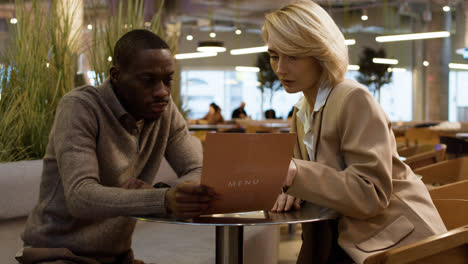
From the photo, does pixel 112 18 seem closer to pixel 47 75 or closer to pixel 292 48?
pixel 47 75

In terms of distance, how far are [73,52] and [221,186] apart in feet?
8.29

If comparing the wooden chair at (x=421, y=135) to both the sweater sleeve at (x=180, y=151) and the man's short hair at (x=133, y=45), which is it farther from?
the man's short hair at (x=133, y=45)

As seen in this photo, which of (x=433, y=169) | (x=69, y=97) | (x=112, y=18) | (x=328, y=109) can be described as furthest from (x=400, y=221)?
(x=112, y=18)

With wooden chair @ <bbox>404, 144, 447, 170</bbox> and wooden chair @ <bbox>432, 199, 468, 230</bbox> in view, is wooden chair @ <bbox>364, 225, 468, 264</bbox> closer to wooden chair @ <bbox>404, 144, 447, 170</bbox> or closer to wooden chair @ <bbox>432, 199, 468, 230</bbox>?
wooden chair @ <bbox>432, 199, 468, 230</bbox>

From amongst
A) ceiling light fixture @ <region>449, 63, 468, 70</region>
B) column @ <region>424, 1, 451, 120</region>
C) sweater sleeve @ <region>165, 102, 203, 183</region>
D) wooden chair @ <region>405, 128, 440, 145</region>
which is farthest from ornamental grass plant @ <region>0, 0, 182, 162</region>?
ceiling light fixture @ <region>449, 63, 468, 70</region>

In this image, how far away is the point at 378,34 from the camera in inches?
612

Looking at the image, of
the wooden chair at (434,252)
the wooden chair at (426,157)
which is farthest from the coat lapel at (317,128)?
the wooden chair at (426,157)

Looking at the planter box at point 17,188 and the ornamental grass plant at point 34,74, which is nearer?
the planter box at point 17,188

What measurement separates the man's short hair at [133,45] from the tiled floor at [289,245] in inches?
104

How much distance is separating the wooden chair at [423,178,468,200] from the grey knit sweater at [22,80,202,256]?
3.66 ft

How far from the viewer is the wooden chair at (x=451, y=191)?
82.0 inches

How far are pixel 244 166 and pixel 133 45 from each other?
55cm

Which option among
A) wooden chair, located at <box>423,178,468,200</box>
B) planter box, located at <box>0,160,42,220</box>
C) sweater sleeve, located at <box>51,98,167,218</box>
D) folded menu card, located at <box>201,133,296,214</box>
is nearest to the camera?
folded menu card, located at <box>201,133,296,214</box>

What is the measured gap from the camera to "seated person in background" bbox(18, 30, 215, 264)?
1.39m
